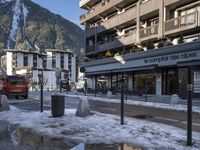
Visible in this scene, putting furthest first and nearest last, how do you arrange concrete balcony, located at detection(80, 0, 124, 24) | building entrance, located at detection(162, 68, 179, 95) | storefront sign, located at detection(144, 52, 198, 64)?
concrete balcony, located at detection(80, 0, 124, 24) < building entrance, located at detection(162, 68, 179, 95) < storefront sign, located at detection(144, 52, 198, 64)

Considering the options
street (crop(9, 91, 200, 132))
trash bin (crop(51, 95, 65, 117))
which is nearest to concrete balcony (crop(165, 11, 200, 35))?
street (crop(9, 91, 200, 132))

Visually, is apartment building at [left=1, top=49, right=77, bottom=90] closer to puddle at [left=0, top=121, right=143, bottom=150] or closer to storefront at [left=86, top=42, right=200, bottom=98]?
storefront at [left=86, top=42, right=200, bottom=98]

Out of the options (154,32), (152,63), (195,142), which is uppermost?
(154,32)

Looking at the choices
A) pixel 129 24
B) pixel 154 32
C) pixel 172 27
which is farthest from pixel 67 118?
pixel 129 24

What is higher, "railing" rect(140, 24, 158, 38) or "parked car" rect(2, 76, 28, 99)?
"railing" rect(140, 24, 158, 38)

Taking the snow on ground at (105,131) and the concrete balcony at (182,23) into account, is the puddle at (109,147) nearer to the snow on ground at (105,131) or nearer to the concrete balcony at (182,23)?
the snow on ground at (105,131)

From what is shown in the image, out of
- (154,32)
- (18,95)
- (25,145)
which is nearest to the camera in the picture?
(25,145)

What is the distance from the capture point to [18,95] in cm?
3350

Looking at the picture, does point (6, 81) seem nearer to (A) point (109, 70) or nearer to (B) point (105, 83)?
(A) point (109, 70)

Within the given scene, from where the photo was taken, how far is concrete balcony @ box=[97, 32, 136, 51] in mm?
46753

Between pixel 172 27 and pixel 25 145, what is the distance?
30.3m

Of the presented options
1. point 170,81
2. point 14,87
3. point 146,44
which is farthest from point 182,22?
point 14,87

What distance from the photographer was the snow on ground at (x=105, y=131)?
33.2 feet

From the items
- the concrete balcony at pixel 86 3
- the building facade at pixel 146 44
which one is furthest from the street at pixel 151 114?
the concrete balcony at pixel 86 3
